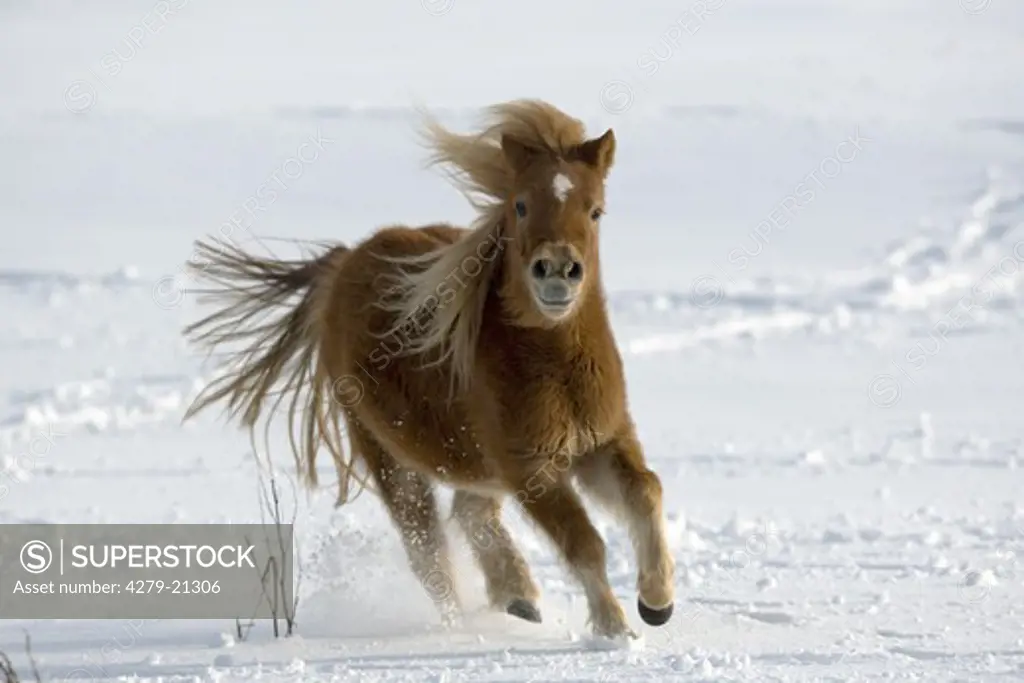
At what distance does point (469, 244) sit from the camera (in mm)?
6438

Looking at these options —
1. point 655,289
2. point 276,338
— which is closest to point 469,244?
point 276,338

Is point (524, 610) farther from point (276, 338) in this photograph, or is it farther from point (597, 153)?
point (276, 338)

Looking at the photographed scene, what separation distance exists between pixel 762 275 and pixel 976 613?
1322 cm

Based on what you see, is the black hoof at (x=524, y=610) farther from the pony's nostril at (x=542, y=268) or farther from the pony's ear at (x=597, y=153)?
the pony's ear at (x=597, y=153)

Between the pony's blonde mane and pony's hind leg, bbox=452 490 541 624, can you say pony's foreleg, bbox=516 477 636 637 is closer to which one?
the pony's blonde mane

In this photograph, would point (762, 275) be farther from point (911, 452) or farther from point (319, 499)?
point (319, 499)

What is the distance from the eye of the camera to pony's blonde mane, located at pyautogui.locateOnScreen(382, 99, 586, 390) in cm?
630

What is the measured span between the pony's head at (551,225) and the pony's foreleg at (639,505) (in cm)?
55

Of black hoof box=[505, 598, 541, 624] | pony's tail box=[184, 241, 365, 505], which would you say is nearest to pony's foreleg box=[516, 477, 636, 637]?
black hoof box=[505, 598, 541, 624]

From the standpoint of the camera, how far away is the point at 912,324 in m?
16.4

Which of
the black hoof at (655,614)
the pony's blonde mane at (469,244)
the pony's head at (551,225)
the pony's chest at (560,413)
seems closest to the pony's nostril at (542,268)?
the pony's head at (551,225)

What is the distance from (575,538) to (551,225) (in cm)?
111

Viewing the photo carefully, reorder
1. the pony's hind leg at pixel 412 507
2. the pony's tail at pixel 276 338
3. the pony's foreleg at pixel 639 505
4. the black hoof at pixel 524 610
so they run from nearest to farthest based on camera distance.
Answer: the pony's foreleg at pixel 639 505, the black hoof at pixel 524 610, the pony's hind leg at pixel 412 507, the pony's tail at pixel 276 338

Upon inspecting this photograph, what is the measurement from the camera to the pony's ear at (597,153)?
622cm
